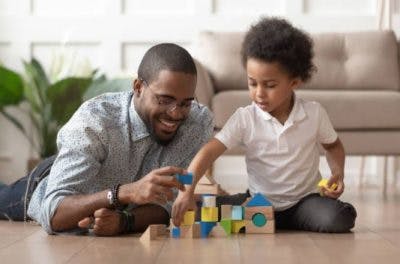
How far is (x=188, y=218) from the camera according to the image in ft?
7.52

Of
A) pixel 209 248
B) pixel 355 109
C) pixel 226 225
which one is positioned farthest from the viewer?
pixel 355 109

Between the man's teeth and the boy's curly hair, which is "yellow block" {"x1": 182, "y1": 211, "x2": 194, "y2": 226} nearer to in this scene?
the man's teeth

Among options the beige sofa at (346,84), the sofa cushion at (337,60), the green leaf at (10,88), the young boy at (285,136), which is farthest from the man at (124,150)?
the green leaf at (10,88)

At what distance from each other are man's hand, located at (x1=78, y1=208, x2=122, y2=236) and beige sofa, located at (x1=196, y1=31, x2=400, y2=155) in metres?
1.77

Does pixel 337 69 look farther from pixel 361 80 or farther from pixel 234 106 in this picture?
pixel 234 106

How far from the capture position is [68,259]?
179 centimetres

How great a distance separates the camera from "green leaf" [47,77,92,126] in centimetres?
500

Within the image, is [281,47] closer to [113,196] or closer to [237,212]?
[237,212]

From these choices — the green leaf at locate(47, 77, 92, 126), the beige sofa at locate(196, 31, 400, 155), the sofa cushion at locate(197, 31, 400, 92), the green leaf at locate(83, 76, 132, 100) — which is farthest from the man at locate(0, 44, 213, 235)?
the green leaf at locate(47, 77, 92, 126)

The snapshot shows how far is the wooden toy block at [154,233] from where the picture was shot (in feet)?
7.11

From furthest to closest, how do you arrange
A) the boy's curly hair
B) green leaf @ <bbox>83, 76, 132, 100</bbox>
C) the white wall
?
the white wall → green leaf @ <bbox>83, 76, 132, 100</bbox> → the boy's curly hair

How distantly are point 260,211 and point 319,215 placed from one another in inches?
7.1

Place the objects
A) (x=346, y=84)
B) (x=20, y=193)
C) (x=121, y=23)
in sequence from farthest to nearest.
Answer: (x=121, y=23) → (x=346, y=84) → (x=20, y=193)

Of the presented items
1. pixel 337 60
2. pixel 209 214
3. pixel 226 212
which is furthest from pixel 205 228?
pixel 337 60
